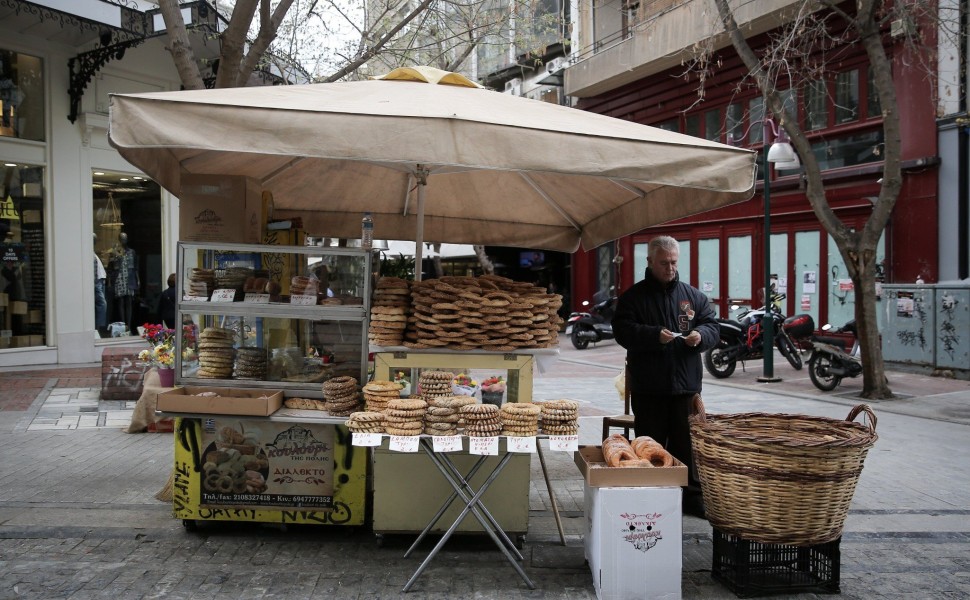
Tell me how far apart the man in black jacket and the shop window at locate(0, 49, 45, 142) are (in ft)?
39.3

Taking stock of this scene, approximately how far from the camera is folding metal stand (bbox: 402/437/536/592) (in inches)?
163

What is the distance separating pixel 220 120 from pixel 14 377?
1009cm

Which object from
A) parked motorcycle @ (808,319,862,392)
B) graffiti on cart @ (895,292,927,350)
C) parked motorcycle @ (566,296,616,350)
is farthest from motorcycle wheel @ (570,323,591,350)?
parked motorcycle @ (808,319,862,392)

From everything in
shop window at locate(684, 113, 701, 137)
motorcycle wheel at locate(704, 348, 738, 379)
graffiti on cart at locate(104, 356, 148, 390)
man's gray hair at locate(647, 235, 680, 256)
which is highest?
shop window at locate(684, 113, 701, 137)

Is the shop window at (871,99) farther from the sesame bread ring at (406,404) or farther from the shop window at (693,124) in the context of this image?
the sesame bread ring at (406,404)

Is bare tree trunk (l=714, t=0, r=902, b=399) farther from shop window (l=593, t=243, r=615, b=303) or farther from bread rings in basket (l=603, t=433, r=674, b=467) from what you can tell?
shop window (l=593, t=243, r=615, b=303)

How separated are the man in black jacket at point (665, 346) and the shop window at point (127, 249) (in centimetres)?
1114

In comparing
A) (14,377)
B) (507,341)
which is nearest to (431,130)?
(507,341)

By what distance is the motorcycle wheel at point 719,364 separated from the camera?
1341 cm

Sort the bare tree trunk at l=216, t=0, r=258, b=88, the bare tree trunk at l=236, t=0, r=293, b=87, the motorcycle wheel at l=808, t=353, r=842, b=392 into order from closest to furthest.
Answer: the bare tree trunk at l=216, t=0, r=258, b=88
the bare tree trunk at l=236, t=0, r=293, b=87
the motorcycle wheel at l=808, t=353, r=842, b=392

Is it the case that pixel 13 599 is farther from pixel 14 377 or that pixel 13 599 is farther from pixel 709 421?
pixel 14 377

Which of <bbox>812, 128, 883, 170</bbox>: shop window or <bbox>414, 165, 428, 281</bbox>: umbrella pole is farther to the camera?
<bbox>812, 128, 883, 170</bbox>: shop window

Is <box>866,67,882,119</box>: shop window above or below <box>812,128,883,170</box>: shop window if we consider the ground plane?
above

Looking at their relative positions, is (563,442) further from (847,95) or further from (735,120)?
(735,120)
